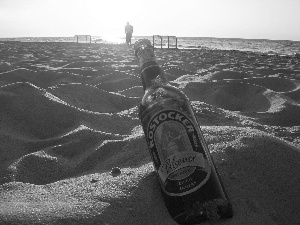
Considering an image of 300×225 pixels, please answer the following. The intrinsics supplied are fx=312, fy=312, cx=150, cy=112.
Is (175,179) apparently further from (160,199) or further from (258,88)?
(258,88)

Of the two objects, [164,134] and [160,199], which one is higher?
[164,134]

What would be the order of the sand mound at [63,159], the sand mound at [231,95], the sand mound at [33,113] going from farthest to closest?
the sand mound at [231,95], the sand mound at [33,113], the sand mound at [63,159]

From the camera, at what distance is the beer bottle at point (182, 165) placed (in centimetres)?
114

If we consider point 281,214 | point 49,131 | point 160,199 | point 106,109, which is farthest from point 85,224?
point 106,109

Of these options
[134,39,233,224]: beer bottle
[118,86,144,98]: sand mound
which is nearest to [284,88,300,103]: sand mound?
[118,86,144,98]: sand mound

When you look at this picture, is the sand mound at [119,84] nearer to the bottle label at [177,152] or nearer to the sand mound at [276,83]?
the sand mound at [276,83]

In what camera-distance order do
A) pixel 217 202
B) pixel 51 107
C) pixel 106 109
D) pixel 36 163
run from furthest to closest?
1. pixel 106 109
2. pixel 51 107
3. pixel 36 163
4. pixel 217 202

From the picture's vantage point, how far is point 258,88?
11.9ft

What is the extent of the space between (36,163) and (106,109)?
4.29 ft

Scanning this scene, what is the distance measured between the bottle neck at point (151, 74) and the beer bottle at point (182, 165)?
1.17 ft

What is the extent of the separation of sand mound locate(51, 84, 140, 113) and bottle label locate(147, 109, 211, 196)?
69.1 inches

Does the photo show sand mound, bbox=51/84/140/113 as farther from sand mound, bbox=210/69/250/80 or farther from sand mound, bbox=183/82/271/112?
sand mound, bbox=210/69/250/80

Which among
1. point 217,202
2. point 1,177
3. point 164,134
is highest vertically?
point 164,134

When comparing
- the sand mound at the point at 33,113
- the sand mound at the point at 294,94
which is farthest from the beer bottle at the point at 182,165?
the sand mound at the point at 294,94
